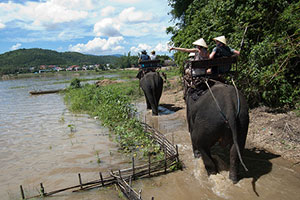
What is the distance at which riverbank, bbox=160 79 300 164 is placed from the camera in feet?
15.3

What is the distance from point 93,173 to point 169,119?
14.0 feet

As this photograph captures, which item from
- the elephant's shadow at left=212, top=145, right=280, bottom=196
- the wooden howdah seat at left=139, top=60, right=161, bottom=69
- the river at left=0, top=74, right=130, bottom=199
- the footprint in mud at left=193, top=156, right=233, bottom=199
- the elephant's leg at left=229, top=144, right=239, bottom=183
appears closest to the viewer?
the elephant's leg at left=229, top=144, right=239, bottom=183

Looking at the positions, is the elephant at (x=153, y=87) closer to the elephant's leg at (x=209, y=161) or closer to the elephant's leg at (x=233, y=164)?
the elephant's leg at (x=209, y=161)

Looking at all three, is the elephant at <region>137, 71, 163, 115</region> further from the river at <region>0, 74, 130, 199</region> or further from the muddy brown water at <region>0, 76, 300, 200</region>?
the river at <region>0, 74, 130, 199</region>

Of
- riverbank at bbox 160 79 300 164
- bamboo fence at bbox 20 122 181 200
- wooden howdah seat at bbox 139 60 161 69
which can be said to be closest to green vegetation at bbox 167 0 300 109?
riverbank at bbox 160 79 300 164

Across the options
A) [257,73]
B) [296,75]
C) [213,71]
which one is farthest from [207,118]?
[296,75]

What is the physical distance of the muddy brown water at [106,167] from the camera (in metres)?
3.67

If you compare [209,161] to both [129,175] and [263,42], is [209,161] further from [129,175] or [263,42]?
[263,42]

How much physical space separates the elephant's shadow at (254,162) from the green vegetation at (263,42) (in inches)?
80.4

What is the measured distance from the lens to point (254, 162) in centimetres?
446

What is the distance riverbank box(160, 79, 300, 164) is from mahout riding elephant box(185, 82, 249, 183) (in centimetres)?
172

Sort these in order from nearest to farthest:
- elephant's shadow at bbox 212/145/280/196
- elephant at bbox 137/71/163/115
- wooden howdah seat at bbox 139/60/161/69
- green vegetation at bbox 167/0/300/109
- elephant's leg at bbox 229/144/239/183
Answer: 1. elephant's leg at bbox 229/144/239/183
2. elephant's shadow at bbox 212/145/280/196
3. green vegetation at bbox 167/0/300/109
4. elephant at bbox 137/71/163/115
5. wooden howdah seat at bbox 139/60/161/69

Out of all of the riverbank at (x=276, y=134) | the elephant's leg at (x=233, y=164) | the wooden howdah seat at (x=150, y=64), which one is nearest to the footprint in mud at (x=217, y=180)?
the elephant's leg at (x=233, y=164)

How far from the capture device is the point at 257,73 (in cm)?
634
